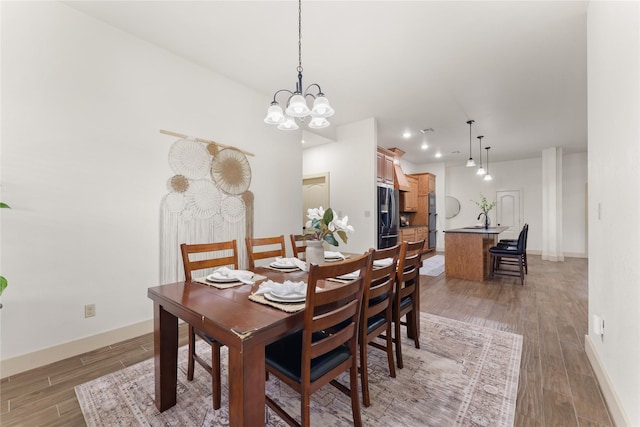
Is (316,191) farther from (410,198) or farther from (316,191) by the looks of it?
(410,198)

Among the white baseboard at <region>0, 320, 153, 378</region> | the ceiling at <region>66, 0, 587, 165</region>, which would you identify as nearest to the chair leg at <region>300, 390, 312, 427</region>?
the white baseboard at <region>0, 320, 153, 378</region>

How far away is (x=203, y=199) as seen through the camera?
3.04 m

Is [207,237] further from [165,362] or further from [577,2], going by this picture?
[577,2]

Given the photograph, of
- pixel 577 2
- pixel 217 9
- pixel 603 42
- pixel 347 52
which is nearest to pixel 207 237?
pixel 217 9

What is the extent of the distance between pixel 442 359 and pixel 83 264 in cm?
305

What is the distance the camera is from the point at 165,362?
1.56 m

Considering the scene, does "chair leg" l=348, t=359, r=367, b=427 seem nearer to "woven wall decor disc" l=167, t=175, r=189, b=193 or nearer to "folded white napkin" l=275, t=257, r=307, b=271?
"folded white napkin" l=275, t=257, r=307, b=271

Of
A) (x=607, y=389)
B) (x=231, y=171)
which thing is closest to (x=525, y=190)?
(x=607, y=389)

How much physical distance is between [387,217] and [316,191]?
1.52 metres

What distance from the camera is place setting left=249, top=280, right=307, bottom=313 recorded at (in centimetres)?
129

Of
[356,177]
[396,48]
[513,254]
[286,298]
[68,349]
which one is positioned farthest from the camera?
[356,177]

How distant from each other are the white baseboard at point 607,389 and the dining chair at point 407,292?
44.5 inches

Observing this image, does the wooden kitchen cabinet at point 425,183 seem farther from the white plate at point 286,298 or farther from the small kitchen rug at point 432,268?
the white plate at point 286,298

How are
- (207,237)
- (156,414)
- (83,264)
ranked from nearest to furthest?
(156,414) → (83,264) → (207,237)
